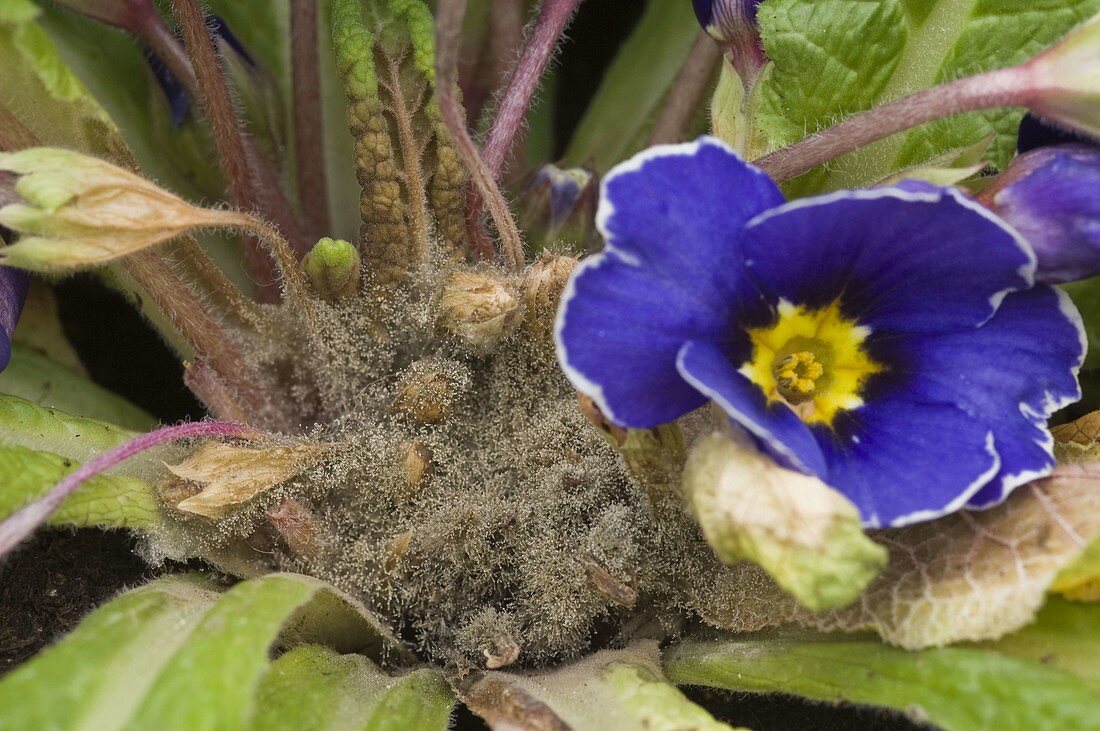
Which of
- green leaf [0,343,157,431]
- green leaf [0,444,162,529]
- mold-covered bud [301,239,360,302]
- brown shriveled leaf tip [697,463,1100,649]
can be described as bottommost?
green leaf [0,343,157,431]

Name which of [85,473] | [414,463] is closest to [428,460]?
[414,463]

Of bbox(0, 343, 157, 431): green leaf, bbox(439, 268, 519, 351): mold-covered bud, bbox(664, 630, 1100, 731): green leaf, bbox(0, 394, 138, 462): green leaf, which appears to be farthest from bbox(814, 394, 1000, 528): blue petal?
bbox(0, 343, 157, 431): green leaf

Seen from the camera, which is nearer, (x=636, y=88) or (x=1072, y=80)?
(x=1072, y=80)

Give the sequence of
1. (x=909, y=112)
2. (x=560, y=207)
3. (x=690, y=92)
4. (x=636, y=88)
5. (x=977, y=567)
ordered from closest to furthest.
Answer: (x=977, y=567) → (x=909, y=112) → (x=560, y=207) → (x=690, y=92) → (x=636, y=88)

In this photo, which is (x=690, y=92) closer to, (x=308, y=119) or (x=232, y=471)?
(x=308, y=119)

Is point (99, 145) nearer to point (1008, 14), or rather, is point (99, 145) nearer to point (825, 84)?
point (825, 84)

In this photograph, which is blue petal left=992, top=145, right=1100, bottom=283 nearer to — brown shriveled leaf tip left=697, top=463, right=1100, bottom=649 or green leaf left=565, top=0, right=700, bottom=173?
brown shriveled leaf tip left=697, top=463, right=1100, bottom=649

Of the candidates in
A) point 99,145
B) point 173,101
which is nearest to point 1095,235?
point 99,145
